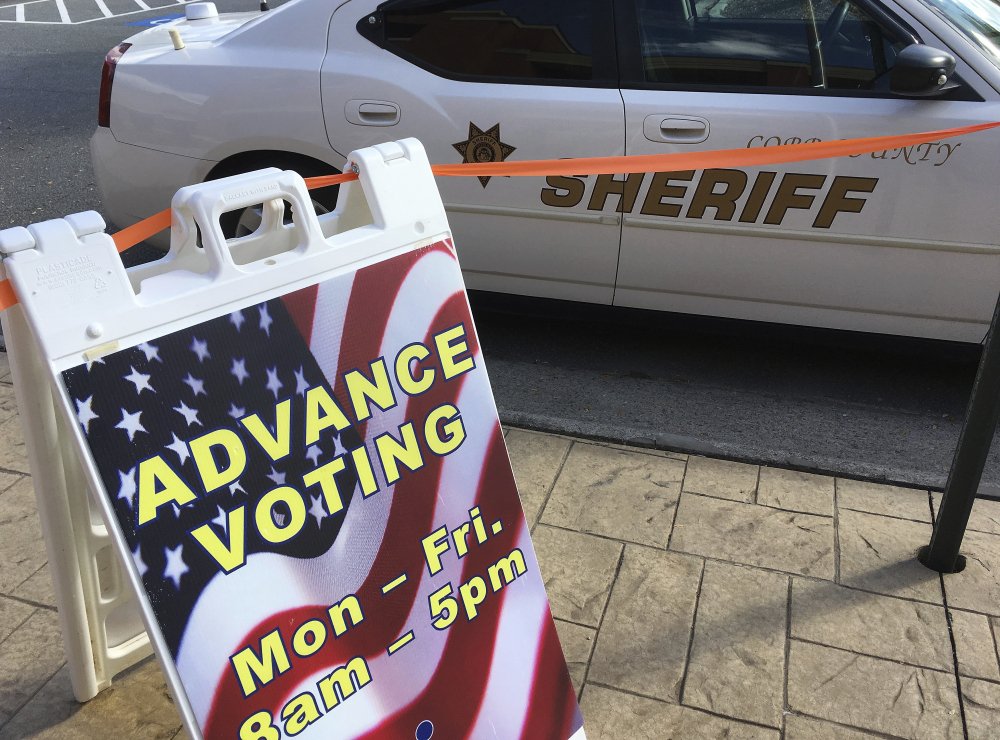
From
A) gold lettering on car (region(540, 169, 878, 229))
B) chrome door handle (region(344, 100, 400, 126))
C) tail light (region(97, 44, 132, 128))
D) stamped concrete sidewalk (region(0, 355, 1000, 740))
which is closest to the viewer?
stamped concrete sidewalk (region(0, 355, 1000, 740))

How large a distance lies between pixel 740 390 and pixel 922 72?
1.38 metres

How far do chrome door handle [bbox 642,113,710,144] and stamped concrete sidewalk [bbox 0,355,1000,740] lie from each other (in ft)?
3.82

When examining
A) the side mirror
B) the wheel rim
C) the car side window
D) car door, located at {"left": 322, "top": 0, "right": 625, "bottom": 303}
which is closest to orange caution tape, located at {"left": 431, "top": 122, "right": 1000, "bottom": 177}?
the side mirror

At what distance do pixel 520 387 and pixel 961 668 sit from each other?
1980 mm

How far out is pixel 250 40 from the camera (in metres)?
3.97

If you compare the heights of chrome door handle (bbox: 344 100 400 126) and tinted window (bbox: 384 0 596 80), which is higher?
tinted window (bbox: 384 0 596 80)

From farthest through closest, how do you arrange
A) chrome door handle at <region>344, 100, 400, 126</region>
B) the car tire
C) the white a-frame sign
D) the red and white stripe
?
the car tire < chrome door handle at <region>344, 100, 400, 126</region> < the red and white stripe < the white a-frame sign

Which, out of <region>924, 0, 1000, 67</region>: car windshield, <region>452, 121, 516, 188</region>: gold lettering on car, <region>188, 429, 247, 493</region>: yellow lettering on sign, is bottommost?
<region>452, 121, 516, 188</region>: gold lettering on car

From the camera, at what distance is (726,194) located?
3.46 metres

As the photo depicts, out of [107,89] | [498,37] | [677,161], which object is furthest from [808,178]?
[107,89]

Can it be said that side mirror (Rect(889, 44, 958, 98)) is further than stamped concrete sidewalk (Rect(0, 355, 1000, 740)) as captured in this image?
Yes

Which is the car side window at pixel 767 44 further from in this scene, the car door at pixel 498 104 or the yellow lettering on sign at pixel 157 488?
the yellow lettering on sign at pixel 157 488

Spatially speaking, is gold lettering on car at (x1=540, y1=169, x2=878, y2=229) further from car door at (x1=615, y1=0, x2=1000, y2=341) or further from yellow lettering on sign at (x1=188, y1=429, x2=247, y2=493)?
yellow lettering on sign at (x1=188, y1=429, x2=247, y2=493)

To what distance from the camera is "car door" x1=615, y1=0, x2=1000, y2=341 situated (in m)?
3.28
